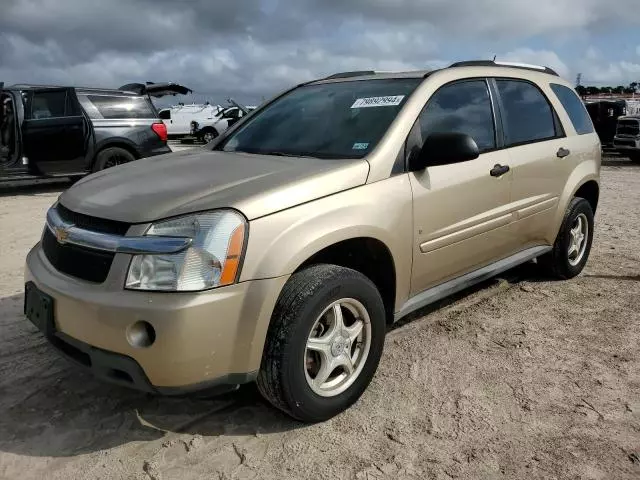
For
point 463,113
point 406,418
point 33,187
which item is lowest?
point 33,187

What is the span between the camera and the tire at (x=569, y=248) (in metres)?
4.64

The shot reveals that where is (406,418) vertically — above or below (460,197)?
below

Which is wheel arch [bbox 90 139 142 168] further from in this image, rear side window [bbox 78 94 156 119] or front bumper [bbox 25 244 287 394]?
front bumper [bbox 25 244 287 394]

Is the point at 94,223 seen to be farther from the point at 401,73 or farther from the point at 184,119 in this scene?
the point at 184,119

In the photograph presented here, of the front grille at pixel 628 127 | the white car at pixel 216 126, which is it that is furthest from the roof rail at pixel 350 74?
the white car at pixel 216 126

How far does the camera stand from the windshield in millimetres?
3225

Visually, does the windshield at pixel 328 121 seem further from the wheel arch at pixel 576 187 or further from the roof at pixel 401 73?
the wheel arch at pixel 576 187

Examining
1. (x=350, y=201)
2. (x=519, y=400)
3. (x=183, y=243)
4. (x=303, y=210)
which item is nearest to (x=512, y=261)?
(x=519, y=400)

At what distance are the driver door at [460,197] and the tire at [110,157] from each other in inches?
279

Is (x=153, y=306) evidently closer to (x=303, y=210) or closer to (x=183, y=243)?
(x=183, y=243)

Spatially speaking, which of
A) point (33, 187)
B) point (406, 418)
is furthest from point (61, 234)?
point (33, 187)

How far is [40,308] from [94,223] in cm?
50

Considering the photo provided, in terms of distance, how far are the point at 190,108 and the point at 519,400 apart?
26.3m

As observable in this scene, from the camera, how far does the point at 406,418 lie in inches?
111
